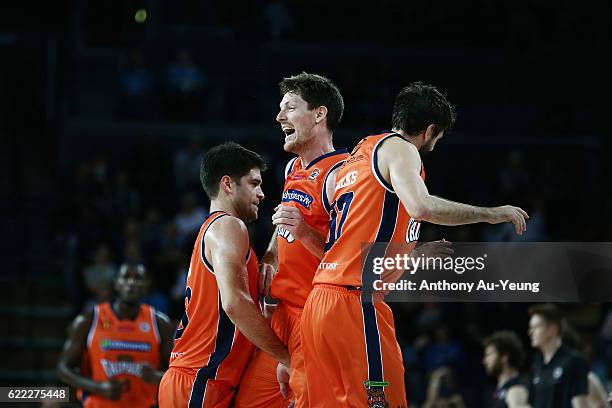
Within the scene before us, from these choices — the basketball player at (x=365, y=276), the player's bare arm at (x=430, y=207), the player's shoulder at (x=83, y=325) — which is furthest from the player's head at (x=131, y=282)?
the player's bare arm at (x=430, y=207)

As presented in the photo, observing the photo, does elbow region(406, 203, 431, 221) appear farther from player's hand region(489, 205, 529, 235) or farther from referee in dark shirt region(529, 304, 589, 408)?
referee in dark shirt region(529, 304, 589, 408)

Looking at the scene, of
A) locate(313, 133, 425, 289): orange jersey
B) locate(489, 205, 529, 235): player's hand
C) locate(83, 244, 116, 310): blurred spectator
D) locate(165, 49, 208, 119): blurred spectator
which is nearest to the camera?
locate(489, 205, 529, 235): player's hand

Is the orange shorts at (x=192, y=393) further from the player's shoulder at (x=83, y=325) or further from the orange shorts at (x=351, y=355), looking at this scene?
the player's shoulder at (x=83, y=325)

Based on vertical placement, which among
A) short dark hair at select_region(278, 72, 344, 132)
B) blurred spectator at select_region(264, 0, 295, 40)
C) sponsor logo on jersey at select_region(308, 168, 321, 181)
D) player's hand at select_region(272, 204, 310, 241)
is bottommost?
player's hand at select_region(272, 204, 310, 241)

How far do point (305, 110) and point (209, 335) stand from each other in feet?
4.47

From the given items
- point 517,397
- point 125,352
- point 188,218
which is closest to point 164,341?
point 125,352

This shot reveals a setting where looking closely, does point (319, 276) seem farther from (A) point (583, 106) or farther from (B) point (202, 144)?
(A) point (583, 106)

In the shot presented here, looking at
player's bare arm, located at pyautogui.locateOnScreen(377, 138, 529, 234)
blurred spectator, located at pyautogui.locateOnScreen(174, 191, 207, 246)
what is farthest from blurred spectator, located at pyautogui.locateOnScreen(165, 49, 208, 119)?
player's bare arm, located at pyautogui.locateOnScreen(377, 138, 529, 234)

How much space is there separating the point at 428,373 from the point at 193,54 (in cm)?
798

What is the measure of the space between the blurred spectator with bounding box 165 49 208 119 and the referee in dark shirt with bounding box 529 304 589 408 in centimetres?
867

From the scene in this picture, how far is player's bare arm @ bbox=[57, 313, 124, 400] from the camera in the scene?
8133mm

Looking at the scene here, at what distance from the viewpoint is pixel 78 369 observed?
8430mm

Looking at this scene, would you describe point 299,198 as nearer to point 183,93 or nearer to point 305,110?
point 305,110

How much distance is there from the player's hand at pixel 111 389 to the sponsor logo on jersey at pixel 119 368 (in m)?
0.20
